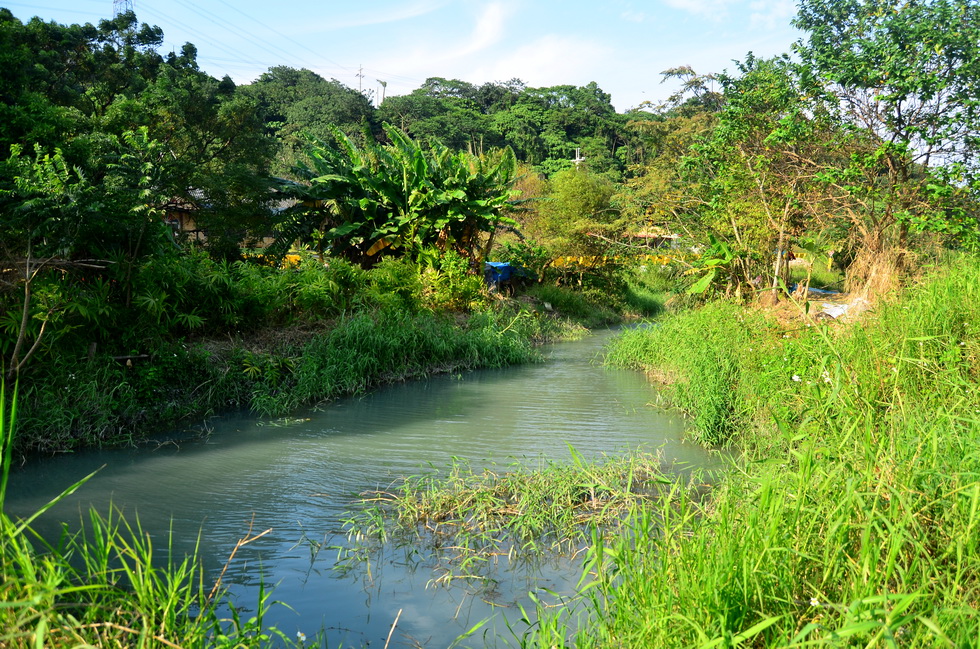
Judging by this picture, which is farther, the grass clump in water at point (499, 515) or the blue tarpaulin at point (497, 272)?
the blue tarpaulin at point (497, 272)

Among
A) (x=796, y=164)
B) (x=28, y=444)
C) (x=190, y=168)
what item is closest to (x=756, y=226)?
(x=796, y=164)

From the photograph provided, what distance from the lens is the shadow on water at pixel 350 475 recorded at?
4.28m

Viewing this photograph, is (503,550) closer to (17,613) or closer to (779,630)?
(779,630)

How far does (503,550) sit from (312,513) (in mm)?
1772

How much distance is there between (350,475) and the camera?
6.92m

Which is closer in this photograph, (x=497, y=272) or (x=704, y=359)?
(x=704, y=359)

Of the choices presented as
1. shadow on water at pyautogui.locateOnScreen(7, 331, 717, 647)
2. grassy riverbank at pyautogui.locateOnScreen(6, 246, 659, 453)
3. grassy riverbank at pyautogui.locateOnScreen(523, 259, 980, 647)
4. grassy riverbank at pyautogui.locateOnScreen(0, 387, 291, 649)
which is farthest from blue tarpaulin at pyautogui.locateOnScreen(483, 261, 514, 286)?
grassy riverbank at pyautogui.locateOnScreen(0, 387, 291, 649)

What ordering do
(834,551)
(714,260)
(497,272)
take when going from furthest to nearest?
(497,272)
(714,260)
(834,551)

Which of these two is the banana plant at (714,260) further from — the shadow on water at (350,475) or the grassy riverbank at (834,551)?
the grassy riverbank at (834,551)

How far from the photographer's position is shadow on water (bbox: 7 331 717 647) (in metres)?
4.28

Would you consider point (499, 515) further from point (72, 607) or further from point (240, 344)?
point (240, 344)

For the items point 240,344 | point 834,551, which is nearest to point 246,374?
point 240,344

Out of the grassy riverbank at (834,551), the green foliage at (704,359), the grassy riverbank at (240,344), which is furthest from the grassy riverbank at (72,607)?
the green foliage at (704,359)

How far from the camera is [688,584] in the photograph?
2.92 m
